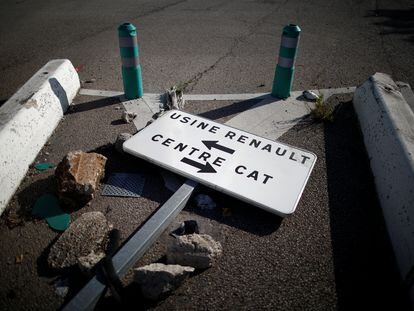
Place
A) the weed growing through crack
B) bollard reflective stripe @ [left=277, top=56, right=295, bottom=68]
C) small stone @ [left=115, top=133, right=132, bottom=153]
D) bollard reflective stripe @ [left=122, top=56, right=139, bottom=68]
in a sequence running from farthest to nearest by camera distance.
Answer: bollard reflective stripe @ [left=277, top=56, right=295, bottom=68]
bollard reflective stripe @ [left=122, top=56, right=139, bottom=68]
the weed growing through crack
small stone @ [left=115, top=133, right=132, bottom=153]

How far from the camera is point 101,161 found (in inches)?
115

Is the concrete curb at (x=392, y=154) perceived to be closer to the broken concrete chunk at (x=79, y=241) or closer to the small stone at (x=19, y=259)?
the broken concrete chunk at (x=79, y=241)

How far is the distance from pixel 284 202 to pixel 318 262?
0.55 metres

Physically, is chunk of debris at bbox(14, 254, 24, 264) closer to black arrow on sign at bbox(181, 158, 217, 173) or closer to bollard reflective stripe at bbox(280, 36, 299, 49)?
black arrow on sign at bbox(181, 158, 217, 173)

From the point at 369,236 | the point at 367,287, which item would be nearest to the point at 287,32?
the point at 369,236

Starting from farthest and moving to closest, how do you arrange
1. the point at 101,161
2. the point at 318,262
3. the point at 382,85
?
the point at 382,85, the point at 101,161, the point at 318,262

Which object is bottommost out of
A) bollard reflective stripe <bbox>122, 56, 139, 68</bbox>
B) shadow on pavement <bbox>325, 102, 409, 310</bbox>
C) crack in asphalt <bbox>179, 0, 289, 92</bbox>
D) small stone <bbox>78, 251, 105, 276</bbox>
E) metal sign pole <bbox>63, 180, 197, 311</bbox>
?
shadow on pavement <bbox>325, 102, 409, 310</bbox>

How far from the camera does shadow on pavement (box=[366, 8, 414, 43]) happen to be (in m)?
7.45

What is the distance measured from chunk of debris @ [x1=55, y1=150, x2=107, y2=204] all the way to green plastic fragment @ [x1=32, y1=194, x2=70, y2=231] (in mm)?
140

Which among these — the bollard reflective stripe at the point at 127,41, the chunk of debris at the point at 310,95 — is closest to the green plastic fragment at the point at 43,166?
the bollard reflective stripe at the point at 127,41

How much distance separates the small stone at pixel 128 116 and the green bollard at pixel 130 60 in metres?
0.51

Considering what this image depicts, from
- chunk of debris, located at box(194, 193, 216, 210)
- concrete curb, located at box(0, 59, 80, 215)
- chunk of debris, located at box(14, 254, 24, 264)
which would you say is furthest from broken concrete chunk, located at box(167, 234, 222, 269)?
concrete curb, located at box(0, 59, 80, 215)

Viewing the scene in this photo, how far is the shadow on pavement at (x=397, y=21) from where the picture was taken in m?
7.45

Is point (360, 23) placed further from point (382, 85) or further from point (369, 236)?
point (369, 236)
